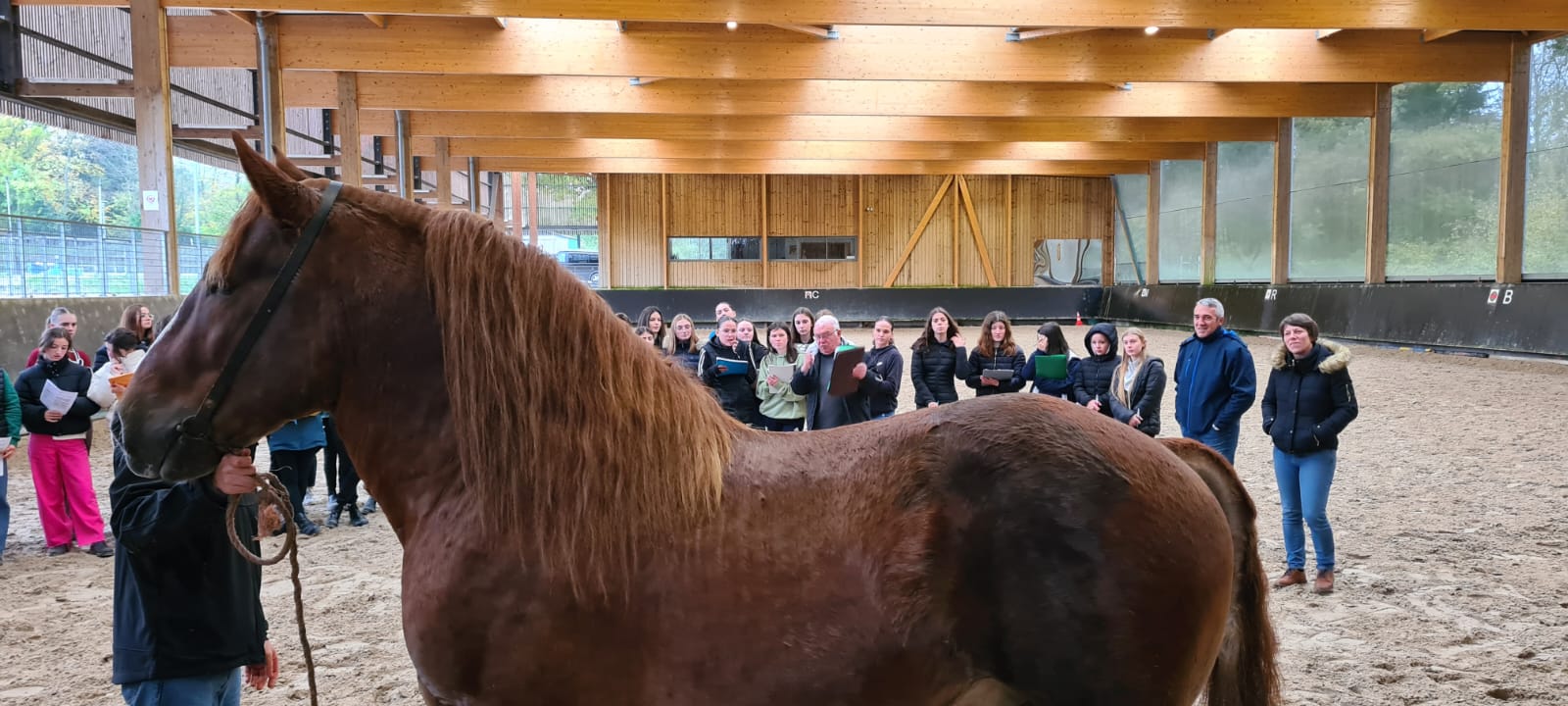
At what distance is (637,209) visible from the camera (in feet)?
85.0

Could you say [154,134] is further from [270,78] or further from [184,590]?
[184,590]

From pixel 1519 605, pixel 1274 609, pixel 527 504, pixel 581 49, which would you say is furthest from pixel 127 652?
pixel 581 49

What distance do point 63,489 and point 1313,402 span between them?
7.59 m

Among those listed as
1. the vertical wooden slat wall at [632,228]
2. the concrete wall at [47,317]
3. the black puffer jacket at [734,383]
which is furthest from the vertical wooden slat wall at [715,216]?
the black puffer jacket at [734,383]

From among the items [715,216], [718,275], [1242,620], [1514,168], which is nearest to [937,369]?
[1242,620]

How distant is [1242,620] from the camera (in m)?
1.88

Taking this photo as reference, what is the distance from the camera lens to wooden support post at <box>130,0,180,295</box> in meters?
9.57

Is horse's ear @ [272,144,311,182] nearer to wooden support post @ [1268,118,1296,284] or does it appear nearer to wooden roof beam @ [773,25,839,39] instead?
wooden roof beam @ [773,25,839,39]

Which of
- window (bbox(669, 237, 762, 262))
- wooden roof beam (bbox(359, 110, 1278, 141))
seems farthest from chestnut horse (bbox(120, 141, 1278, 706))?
window (bbox(669, 237, 762, 262))

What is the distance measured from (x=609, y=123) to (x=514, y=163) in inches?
243

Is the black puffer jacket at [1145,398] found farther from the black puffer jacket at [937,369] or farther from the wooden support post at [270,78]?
the wooden support post at [270,78]

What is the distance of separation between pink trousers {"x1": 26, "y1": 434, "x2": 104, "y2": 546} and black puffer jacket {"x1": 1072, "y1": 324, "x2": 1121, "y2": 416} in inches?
257

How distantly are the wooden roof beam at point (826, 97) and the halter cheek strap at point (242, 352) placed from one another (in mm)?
12475

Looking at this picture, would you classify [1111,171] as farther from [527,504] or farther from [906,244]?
[527,504]
